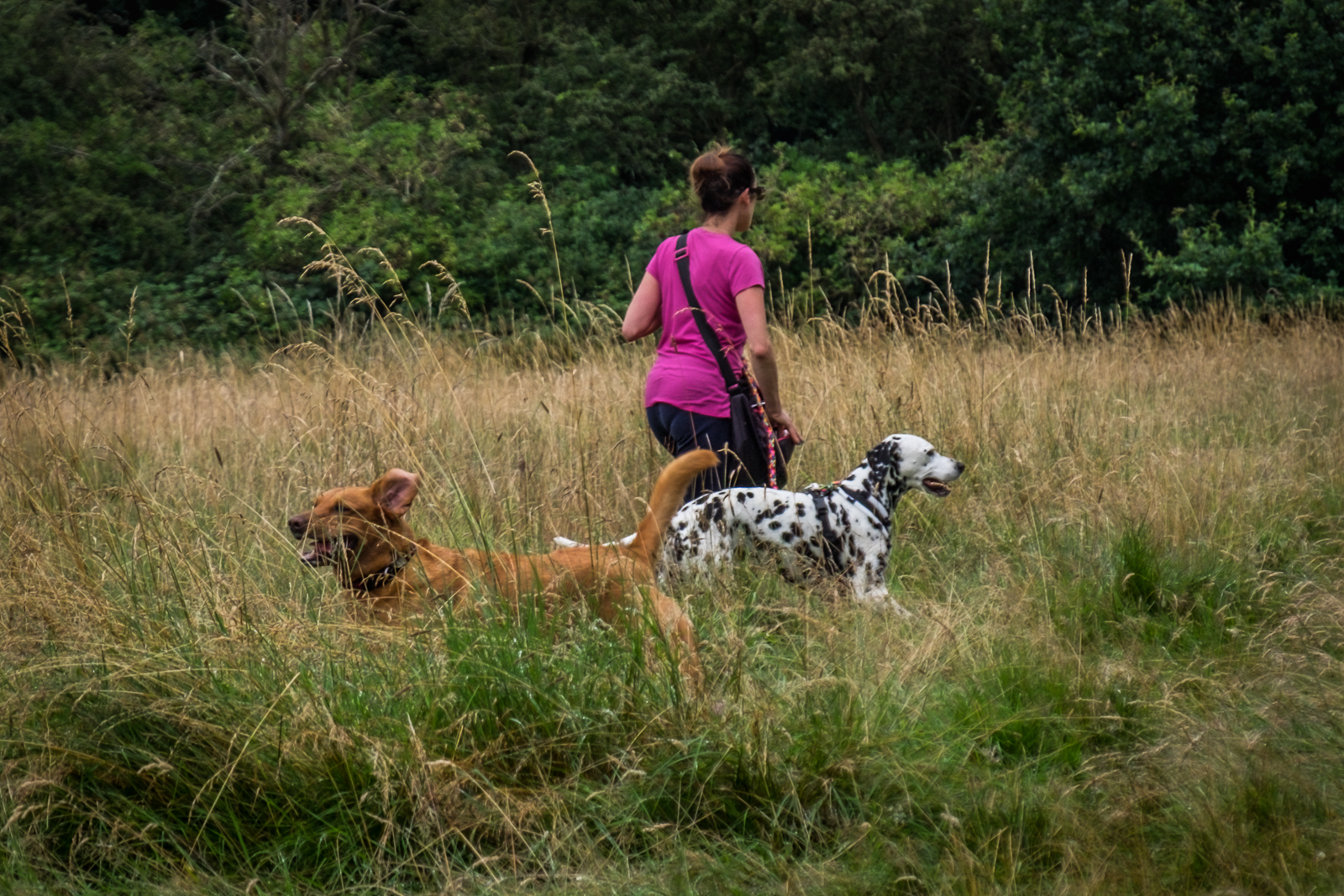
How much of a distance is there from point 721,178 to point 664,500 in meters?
1.74

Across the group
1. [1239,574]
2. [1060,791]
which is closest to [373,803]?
[1060,791]

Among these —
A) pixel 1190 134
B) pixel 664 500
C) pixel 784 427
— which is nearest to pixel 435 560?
pixel 664 500

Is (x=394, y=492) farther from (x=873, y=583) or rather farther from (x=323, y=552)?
(x=873, y=583)

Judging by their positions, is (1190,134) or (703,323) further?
(1190,134)

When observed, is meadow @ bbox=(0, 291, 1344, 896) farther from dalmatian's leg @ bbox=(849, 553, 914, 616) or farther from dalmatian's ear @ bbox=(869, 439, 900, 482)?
dalmatian's ear @ bbox=(869, 439, 900, 482)

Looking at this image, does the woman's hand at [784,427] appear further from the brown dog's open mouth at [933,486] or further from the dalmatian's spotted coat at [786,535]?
the brown dog's open mouth at [933,486]

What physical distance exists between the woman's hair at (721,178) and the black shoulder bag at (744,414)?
219 mm

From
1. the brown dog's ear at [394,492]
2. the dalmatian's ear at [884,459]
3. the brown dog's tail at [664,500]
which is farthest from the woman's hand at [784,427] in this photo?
the brown dog's ear at [394,492]

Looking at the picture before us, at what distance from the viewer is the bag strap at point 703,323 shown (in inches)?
200

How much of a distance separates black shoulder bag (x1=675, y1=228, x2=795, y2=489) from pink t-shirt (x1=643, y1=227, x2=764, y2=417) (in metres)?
0.03

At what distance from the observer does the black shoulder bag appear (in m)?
5.10

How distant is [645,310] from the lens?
5.29 metres

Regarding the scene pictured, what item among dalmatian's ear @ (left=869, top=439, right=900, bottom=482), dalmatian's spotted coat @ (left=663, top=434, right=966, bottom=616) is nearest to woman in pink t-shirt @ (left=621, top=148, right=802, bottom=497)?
dalmatian's spotted coat @ (left=663, top=434, right=966, bottom=616)

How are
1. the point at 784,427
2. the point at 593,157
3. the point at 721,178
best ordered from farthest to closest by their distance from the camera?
the point at 593,157 → the point at 784,427 → the point at 721,178
